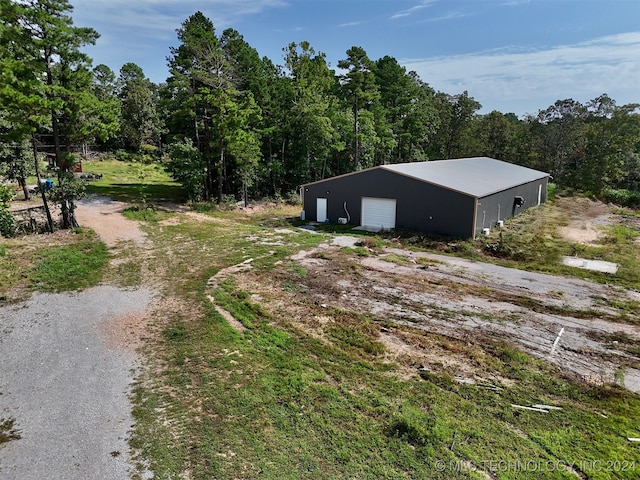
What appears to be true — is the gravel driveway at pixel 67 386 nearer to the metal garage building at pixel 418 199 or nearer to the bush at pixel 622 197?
the metal garage building at pixel 418 199

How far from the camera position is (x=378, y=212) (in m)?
20.1

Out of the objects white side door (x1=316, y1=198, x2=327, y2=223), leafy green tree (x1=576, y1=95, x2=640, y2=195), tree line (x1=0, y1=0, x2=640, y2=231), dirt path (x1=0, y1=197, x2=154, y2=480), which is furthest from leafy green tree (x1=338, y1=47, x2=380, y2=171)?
dirt path (x1=0, y1=197, x2=154, y2=480)

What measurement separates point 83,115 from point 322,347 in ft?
49.0

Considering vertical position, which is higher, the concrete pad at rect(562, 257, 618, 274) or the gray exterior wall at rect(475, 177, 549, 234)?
the gray exterior wall at rect(475, 177, 549, 234)

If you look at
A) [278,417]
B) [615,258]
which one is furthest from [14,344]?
[615,258]

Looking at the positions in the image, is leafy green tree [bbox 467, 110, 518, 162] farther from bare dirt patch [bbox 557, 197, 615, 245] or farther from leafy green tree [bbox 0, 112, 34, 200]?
leafy green tree [bbox 0, 112, 34, 200]

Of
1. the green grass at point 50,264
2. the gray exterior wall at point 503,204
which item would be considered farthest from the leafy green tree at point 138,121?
the gray exterior wall at point 503,204

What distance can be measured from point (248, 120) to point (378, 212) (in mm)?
10235

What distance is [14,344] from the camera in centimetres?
850

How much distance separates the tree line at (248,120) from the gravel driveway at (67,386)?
8598 mm

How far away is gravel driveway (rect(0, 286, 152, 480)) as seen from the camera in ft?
17.4

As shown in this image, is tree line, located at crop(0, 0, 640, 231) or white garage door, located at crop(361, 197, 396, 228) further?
white garage door, located at crop(361, 197, 396, 228)

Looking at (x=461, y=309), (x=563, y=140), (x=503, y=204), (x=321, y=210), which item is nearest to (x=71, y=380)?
(x=461, y=309)

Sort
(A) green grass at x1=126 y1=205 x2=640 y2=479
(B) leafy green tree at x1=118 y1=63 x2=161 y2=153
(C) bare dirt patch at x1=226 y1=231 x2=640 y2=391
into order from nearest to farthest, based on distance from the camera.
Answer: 1. (A) green grass at x1=126 y1=205 x2=640 y2=479
2. (C) bare dirt patch at x1=226 y1=231 x2=640 y2=391
3. (B) leafy green tree at x1=118 y1=63 x2=161 y2=153
